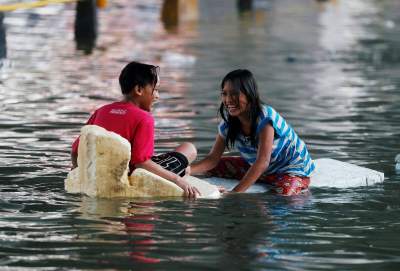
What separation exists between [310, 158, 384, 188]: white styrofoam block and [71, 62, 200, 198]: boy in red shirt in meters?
1.14

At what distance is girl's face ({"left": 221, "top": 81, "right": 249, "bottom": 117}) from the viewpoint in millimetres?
7730

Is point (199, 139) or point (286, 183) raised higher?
point (286, 183)

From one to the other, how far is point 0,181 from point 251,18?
20.4 metres

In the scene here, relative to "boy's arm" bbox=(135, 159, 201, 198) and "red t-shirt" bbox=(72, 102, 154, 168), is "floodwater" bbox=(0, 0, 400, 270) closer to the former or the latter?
"boy's arm" bbox=(135, 159, 201, 198)

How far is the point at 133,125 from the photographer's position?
293 inches

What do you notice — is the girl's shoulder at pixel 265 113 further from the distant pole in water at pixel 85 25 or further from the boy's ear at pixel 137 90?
the distant pole in water at pixel 85 25

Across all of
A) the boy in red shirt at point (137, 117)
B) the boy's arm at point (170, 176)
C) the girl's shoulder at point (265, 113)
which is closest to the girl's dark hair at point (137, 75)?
the boy in red shirt at point (137, 117)

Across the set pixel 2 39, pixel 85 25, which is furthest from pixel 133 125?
pixel 85 25

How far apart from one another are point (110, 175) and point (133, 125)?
0.37 m

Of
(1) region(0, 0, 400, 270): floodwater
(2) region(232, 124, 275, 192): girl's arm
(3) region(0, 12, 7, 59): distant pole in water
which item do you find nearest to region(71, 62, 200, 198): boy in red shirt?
(1) region(0, 0, 400, 270): floodwater

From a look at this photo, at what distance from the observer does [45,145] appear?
32.8 feet

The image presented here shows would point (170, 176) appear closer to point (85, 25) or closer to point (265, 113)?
point (265, 113)

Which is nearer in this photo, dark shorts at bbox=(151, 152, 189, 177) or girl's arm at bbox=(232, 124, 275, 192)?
girl's arm at bbox=(232, 124, 275, 192)

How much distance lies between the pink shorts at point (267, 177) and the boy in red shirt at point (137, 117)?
70 centimetres
